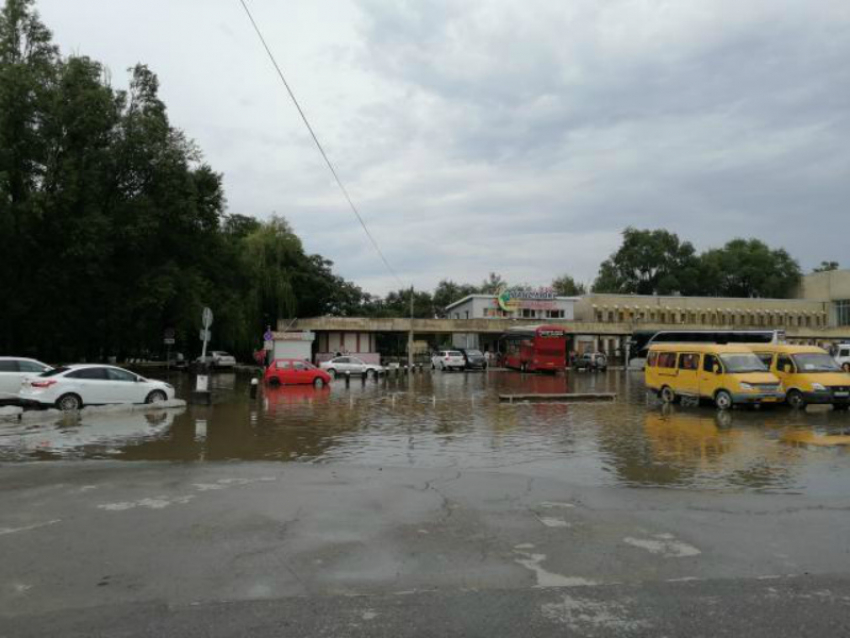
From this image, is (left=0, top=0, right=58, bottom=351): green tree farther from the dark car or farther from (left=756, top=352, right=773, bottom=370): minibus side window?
the dark car

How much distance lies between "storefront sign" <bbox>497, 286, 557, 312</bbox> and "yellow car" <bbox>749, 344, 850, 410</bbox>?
4774cm

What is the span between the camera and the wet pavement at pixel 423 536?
471 centimetres

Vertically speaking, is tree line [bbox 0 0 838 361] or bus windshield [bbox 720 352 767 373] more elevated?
tree line [bbox 0 0 838 361]

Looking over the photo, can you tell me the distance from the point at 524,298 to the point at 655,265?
105 ft

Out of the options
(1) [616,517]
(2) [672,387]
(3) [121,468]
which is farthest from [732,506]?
(2) [672,387]

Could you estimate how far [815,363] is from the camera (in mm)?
21094

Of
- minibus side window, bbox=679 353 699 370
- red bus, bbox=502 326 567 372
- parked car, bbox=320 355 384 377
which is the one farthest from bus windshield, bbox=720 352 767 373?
red bus, bbox=502 326 567 372

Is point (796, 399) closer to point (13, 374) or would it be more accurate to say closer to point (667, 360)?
point (667, 360)

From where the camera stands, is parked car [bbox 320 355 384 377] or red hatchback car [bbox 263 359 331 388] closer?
red hatchback car [bbox 263 359 331 388]

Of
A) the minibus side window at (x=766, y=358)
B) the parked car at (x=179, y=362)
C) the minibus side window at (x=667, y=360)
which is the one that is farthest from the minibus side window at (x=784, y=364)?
the parked car at (x=179, y=362)

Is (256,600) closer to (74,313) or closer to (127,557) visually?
(127,557)

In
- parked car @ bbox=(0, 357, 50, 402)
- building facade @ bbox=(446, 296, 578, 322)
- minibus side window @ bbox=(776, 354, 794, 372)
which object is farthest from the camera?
building facade @ bbox=(446, 296, 578, 322)

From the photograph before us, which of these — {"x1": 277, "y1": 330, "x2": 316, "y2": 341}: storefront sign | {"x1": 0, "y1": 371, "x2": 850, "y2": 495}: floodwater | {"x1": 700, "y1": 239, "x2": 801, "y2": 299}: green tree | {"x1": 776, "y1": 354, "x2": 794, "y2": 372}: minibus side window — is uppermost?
{"x1": 700, "y1": 239, "x2": 801, "y2": 299}: green tree

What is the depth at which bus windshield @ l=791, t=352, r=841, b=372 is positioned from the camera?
20.9 m
